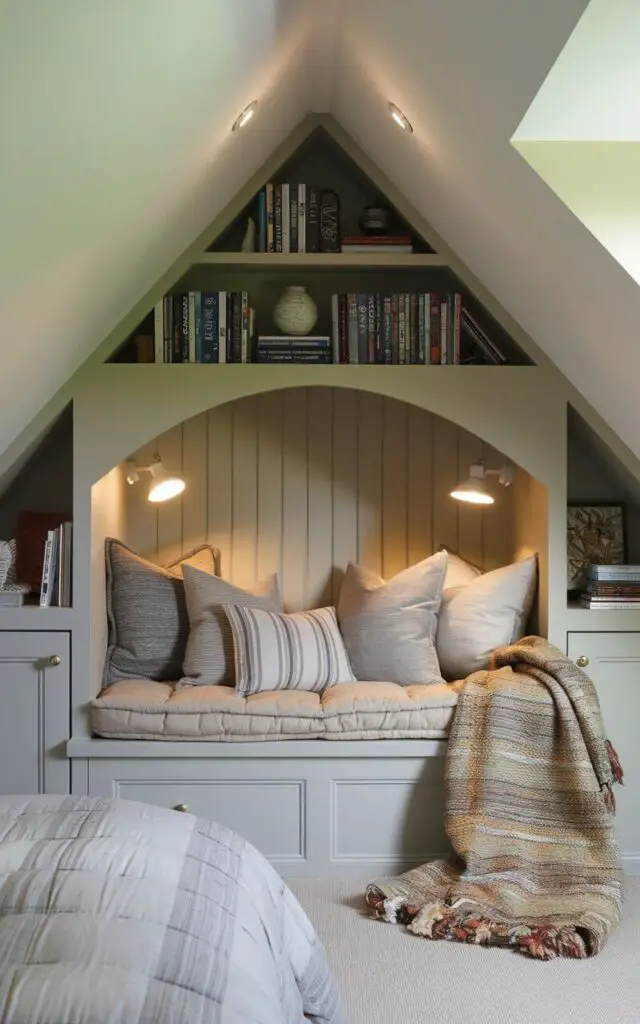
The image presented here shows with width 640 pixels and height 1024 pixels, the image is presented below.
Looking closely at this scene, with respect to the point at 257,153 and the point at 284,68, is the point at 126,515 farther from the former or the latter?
the point at 284,68

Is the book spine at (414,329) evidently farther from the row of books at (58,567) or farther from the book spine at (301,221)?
the row of books at (58,567)

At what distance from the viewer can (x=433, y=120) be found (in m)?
2.96

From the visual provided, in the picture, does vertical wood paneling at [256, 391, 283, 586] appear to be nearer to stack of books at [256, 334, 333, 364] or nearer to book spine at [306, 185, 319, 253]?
stack of books at [256, 334, 333, 364]

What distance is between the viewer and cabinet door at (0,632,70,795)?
3645 millimetres

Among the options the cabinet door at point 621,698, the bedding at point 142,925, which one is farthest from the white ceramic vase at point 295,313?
the bedding at point 142,925

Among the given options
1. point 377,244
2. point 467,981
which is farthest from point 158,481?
point 467,981

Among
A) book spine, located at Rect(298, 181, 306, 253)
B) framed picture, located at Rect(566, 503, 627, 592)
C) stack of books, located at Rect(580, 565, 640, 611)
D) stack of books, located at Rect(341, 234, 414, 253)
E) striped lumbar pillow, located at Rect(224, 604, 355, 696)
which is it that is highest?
book spine, located at Rect(298, 181, 306, 253)

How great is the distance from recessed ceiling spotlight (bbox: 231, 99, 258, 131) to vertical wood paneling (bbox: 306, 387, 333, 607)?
1.27 meters

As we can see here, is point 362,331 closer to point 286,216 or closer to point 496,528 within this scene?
point 286,216

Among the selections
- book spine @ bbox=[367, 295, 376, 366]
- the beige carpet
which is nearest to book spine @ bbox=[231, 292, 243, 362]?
book spine @ bbox=[367, 295, 376, 366]

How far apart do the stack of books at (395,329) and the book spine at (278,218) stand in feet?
0.98

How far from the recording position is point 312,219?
3.91 meters

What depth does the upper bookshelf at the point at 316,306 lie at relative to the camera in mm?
3795

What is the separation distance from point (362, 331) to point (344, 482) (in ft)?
2.37
